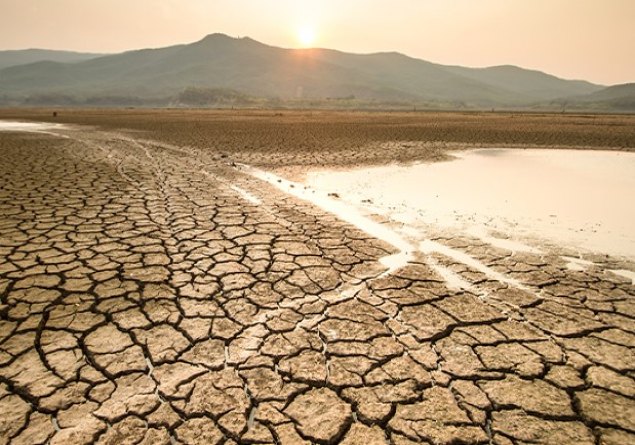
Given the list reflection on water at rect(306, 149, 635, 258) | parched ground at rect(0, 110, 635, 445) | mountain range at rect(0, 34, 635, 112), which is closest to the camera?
parched ground at rect(0, 110, 635, 445)

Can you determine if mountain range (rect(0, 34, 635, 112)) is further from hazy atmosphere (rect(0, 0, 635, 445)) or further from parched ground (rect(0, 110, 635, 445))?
parched ground (rect(0, 110, 635, 445))

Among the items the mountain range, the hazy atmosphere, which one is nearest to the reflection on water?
the hazy atmosphere

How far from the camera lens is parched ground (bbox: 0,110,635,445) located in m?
1.91

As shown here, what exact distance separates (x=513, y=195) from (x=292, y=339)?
18.9 feet

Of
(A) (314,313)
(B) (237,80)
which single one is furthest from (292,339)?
(B) (237,80)

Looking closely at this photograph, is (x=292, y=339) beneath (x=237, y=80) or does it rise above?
beneath

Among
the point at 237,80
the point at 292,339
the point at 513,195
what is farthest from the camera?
the point at 237,80

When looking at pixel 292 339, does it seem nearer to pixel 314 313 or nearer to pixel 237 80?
pixel 314 313

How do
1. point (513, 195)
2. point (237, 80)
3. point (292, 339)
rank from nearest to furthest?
point (292, 339), point (513, 195), point (237, 80)

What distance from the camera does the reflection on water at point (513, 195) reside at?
16.3ft

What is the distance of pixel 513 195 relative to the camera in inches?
266

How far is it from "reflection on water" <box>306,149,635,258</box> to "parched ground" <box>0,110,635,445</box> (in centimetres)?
87

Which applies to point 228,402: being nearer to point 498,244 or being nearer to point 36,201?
point 498,244

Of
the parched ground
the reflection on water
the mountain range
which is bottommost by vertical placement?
the parched ground
